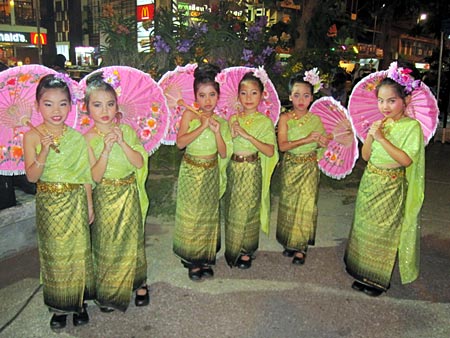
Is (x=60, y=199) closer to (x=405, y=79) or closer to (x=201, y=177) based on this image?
(x=201, y=177)

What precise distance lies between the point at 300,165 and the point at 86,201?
1.87 metres

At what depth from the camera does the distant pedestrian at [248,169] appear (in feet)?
11.3

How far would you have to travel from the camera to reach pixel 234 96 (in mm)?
3674

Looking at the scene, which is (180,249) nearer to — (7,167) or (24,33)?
(7,167)

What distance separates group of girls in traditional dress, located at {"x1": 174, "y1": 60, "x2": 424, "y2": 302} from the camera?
10.3 ft

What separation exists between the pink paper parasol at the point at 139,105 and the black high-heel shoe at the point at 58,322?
49.9 inches

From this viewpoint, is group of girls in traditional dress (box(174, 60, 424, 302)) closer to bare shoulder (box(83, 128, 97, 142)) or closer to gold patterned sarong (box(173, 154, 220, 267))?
gold patterned sarong (box(173, 154, 220, 267))

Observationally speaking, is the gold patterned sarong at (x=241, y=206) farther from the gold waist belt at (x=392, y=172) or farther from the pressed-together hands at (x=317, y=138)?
the gold waist belt at (x=392, y=172)

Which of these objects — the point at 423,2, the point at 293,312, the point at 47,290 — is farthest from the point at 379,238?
the point at 423,2

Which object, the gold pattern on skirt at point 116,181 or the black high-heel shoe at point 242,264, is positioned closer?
the gold pattern on skirt at point 116,181

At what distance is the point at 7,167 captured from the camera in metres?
2.73

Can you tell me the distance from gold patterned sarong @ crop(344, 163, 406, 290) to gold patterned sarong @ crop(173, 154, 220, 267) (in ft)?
3.78

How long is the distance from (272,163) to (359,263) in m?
1.10

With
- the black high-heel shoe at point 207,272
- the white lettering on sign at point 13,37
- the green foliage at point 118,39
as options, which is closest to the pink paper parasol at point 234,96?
the black high-heel shoe at point 207,272
